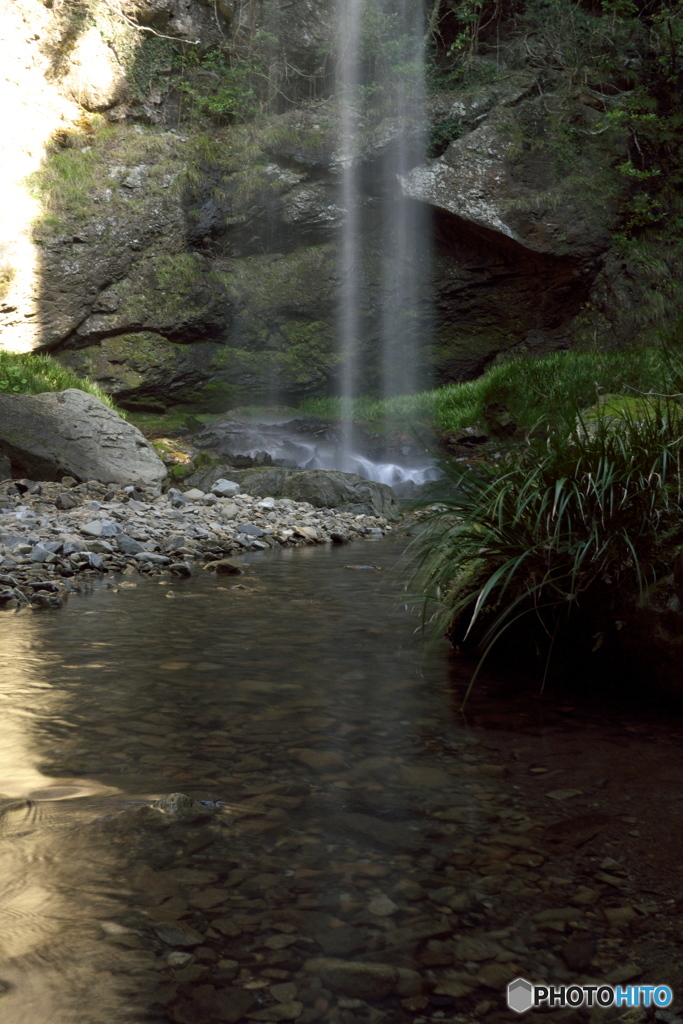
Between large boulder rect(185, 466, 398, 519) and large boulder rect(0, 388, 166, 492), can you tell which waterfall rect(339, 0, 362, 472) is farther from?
large boulder rect(0, 388, 166, 492)

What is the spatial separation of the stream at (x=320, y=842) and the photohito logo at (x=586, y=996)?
0.06 feet

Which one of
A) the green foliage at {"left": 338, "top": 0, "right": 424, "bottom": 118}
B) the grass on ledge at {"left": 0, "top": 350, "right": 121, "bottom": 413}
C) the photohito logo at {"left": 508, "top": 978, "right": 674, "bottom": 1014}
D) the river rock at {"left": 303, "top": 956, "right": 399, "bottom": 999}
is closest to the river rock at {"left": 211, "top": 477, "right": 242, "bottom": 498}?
the grass on ledge at {"left": 0, "top": 350, "right": 121, "bottom": 413}

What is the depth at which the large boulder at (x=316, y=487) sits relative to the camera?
8188 millimetres

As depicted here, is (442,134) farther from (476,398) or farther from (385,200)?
(476,398)

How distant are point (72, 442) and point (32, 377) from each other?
2.49 m

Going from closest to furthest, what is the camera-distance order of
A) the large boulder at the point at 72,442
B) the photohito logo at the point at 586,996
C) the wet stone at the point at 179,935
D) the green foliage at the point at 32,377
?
the photohito logo at the point at 586,996 → the wet stone at the point at 179,935 → the large boulder at the point at 72,442 → the green foliage at the point at 32,377

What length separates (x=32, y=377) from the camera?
30.8 ft

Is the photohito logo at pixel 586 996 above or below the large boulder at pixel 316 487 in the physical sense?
below

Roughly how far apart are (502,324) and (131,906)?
14.0 meters

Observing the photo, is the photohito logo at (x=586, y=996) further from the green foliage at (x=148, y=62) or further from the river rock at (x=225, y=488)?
the green foliage at (x=148, y=62)

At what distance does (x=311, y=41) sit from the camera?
48.8ft

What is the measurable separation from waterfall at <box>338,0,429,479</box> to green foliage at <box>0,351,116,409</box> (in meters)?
5.48

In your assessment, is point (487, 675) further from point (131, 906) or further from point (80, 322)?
point (80, 322)

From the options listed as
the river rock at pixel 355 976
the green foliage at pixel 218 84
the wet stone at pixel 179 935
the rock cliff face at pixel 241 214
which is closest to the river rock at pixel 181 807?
the wet stone at pixel 179 935
